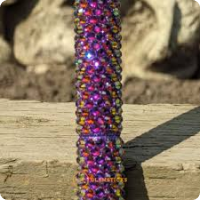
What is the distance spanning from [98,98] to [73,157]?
12cm

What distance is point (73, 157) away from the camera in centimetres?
90

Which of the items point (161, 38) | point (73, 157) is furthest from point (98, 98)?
point (161, 38)

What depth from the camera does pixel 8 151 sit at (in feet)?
3.06

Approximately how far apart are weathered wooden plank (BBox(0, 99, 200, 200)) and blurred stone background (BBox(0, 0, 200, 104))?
2.02ft

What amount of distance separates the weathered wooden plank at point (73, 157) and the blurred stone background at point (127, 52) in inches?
24.2

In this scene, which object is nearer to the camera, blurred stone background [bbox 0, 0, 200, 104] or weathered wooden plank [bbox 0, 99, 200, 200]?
weathered wooden plank [bbox 0, 99, 200, 200]

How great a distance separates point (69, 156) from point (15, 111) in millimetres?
303

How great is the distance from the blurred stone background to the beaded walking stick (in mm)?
874

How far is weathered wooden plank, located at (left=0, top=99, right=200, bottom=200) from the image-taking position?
873 mm

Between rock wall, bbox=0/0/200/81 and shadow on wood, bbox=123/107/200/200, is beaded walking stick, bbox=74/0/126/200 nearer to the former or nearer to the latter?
shadow on wood, bbox=123/107/200/200

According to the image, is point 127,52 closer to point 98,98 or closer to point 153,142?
point 153,142

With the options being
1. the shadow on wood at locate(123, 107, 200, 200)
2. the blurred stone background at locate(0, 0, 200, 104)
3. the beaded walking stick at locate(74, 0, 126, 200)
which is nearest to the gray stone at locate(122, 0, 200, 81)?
the blurred stone background at locate(0, 0, 200, 104)

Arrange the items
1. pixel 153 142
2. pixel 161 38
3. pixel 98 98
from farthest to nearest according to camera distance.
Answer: pixel 161 38 < pixel 153 142 < pixel 98 98

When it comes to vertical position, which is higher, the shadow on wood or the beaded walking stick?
the beaded walking stick
